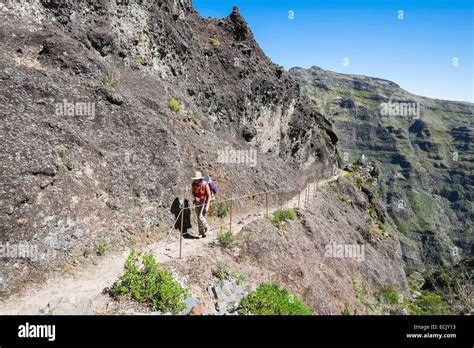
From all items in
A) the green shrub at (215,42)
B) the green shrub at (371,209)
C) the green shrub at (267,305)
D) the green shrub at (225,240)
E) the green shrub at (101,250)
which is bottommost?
the green shrub at (371,209)

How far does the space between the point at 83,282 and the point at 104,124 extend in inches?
295

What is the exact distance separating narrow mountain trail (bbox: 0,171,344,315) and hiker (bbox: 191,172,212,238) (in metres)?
1.26

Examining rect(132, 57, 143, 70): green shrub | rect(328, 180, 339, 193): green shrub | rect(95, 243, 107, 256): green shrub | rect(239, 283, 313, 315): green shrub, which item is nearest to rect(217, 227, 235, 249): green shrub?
rect(239, 283, 313, 315): green shrub

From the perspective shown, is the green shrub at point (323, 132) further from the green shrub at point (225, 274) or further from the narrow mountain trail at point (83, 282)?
the green shrub at point (225, 274)

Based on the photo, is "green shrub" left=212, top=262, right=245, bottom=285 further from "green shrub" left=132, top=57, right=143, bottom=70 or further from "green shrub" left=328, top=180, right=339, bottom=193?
"green shrub" left=328, top=180, right=339, bottom=193

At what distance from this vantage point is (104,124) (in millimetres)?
15492

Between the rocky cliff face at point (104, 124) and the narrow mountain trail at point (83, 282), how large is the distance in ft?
1.49

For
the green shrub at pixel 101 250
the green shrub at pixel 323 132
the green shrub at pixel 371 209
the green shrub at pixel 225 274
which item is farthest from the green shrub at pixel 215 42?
the green shrub at pixel 323 132

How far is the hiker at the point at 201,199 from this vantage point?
1540 centimetres

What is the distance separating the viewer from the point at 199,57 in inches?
1136
